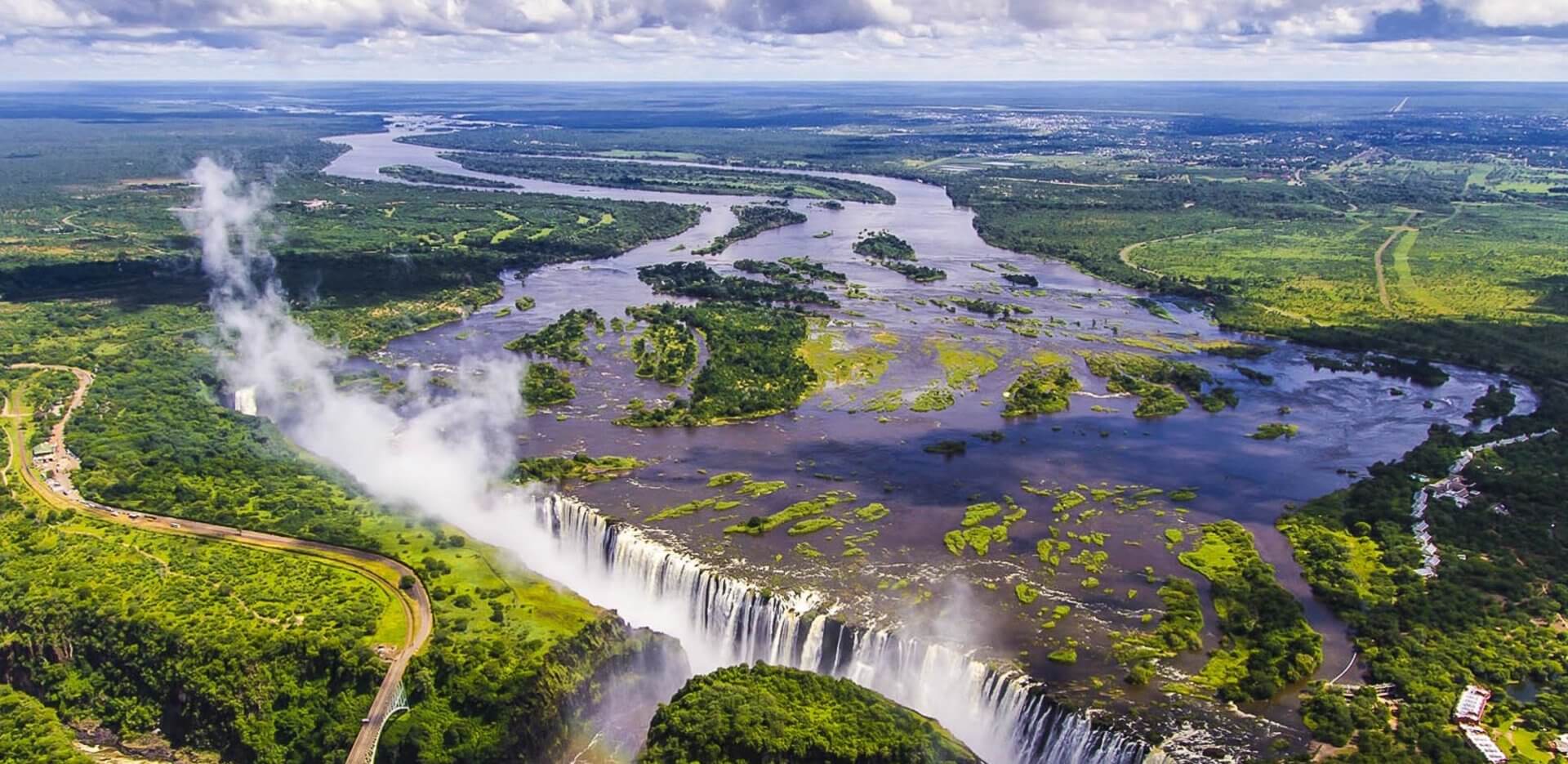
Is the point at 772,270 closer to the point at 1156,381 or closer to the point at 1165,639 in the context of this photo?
the point at 1156,381

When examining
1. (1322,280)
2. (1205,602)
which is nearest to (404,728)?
(1205,602)

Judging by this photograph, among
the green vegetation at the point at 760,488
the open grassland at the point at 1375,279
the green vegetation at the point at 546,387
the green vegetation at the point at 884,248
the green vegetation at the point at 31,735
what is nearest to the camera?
the green vegetation at the point at 31,735

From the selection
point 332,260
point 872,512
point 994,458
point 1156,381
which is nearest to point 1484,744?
point 872,512

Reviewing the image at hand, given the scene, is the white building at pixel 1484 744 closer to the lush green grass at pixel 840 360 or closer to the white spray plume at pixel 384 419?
the white spray plume at pixel 384 419

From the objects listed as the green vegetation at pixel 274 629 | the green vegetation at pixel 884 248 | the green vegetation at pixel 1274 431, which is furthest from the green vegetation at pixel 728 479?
the green vegetation at pixel 884 248

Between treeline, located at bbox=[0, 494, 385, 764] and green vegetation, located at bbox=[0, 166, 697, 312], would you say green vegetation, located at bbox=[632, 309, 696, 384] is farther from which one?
treeline, located at bbox=[0, 494, 385, 764]

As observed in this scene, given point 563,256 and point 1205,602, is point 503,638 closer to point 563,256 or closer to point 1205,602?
point 1205,602
